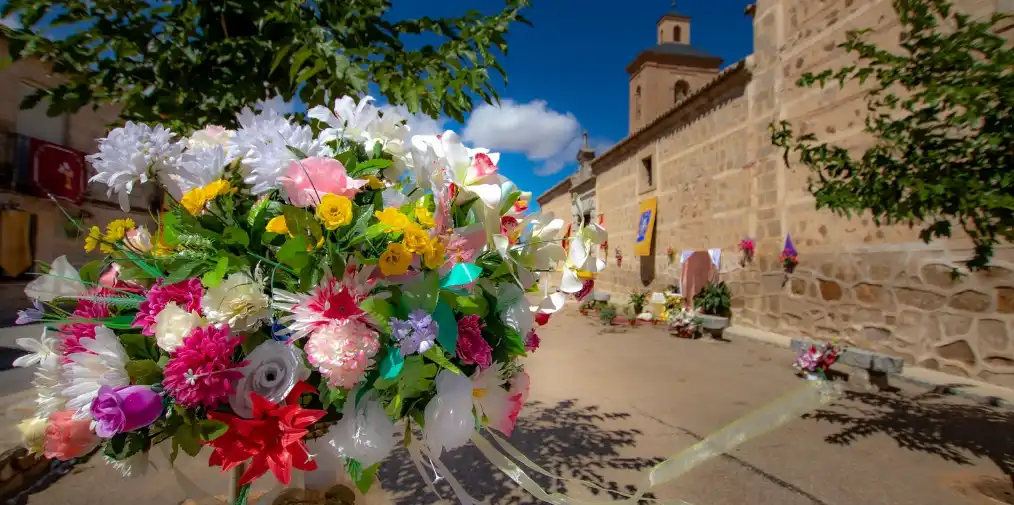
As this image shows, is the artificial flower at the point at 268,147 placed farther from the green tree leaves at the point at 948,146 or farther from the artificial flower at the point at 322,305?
the green tree leaves at the point at 948,146

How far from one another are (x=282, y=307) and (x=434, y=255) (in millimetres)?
304

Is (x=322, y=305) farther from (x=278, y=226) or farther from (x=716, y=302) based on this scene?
(x=716, y=302)

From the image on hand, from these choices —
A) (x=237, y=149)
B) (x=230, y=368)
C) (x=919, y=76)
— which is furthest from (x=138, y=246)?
(x=919, y=76)

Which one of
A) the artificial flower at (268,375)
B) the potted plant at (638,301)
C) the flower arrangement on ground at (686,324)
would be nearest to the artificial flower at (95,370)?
the artificial flower at (268,375)

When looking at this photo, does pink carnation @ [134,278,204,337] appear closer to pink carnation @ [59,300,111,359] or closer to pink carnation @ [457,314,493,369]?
pink carnation @ [59,300,111,359]

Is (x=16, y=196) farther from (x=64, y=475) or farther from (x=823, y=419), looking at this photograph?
(x=823, y=419)

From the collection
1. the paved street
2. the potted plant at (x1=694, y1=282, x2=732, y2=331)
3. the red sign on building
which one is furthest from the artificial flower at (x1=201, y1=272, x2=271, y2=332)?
the red sign on building

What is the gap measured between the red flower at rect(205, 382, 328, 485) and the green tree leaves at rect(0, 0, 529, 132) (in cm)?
133

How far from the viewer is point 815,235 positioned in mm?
7844

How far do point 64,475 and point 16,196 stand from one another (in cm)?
1016

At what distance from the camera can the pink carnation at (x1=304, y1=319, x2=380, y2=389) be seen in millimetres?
936

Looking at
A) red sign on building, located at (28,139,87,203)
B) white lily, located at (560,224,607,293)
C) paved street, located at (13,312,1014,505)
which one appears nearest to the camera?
white lily, located at (560,224,607,293)

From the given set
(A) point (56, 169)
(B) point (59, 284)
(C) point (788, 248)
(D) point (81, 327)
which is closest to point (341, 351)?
(D) point (81, 327)

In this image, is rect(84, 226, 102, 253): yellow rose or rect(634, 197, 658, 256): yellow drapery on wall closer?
rect(84, 226, 102, 253): yellow rose
